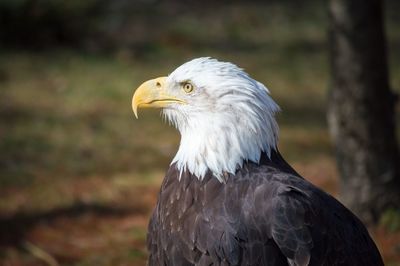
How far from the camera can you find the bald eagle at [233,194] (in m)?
4.68

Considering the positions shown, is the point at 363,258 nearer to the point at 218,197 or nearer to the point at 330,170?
the point at 218,197

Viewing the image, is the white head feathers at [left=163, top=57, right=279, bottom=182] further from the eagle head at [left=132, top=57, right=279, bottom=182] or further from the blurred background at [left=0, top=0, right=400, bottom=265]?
the blurred background at [left=0, top=0, right=400, bottom=265]

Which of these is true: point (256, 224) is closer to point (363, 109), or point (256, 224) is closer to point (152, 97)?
point (152, 97)

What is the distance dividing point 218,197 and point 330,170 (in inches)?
194

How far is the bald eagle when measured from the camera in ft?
15.3

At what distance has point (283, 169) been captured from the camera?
5.05 meters

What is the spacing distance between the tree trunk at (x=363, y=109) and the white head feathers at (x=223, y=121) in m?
2.41

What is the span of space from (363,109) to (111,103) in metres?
4.88

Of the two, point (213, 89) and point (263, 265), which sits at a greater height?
point (213, 89)

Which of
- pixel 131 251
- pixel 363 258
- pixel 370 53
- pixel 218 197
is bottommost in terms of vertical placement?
pixel 131 251

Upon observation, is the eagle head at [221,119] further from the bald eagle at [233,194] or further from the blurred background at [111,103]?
the blurred background at [111,103]

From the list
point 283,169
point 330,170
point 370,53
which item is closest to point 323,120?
point 330,170

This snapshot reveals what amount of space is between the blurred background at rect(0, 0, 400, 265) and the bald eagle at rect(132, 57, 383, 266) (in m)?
2.32

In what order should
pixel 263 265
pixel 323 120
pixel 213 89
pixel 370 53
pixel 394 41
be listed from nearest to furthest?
pixel 263 265 < pixel 213 89 < pixel 370 53 < pixel 323 120 < pixel 394 41
